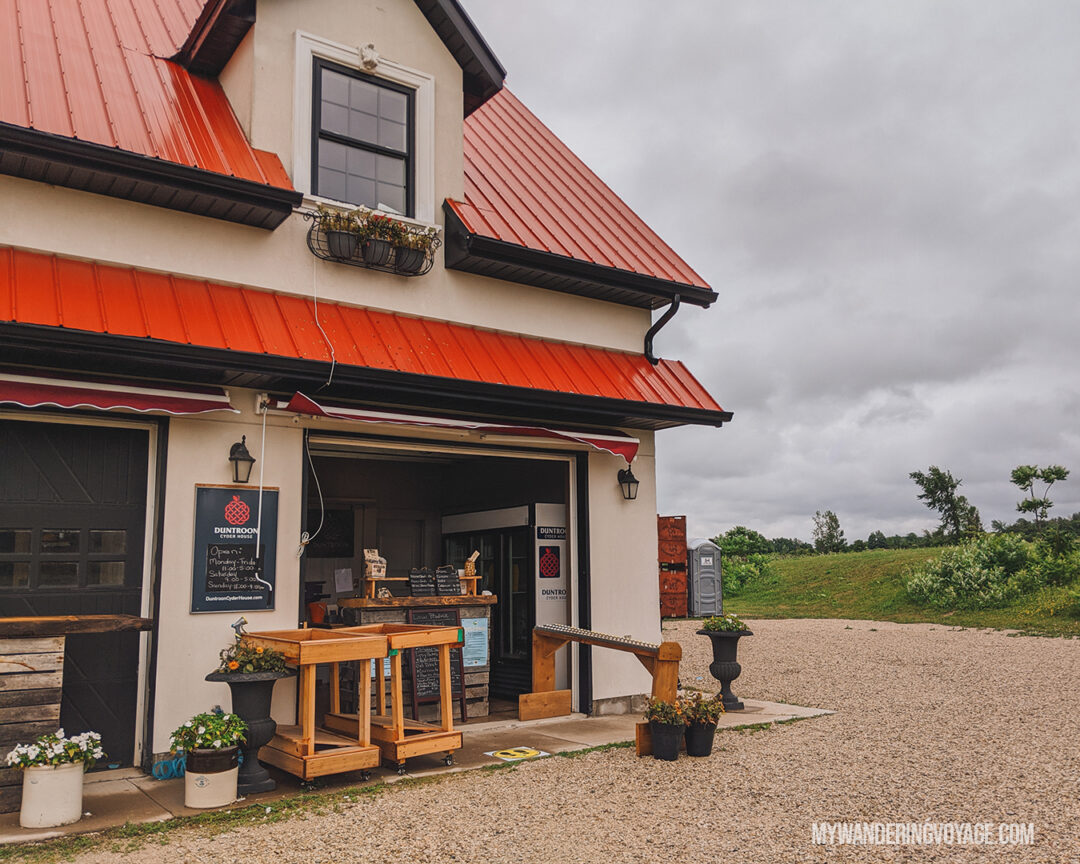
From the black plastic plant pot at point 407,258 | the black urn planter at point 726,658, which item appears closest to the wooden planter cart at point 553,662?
the black urn planter at point 726,658

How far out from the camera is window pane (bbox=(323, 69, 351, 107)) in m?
9.09

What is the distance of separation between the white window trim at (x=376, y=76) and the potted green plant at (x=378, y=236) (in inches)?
16.4

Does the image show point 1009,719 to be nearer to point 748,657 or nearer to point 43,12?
point 748,657

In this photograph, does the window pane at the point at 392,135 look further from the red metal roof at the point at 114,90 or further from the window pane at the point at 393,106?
the red metal roof at the point at 114,90

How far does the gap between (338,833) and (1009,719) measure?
25.8 feet

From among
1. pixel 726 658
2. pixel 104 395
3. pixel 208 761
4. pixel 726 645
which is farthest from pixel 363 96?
pixel 726 658

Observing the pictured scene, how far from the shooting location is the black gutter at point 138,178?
679 cm

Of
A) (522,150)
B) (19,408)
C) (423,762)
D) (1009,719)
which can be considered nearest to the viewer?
(19,408)

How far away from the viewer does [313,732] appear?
266 inches

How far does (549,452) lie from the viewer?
10.2 metres

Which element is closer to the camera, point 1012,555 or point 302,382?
point 302,382

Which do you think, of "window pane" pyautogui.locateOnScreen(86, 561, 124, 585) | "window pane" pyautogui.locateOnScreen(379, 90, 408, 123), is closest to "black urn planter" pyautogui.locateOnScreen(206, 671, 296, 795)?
"window pane" pyautogui.locateOnScreen(86, 561, 124, 585)

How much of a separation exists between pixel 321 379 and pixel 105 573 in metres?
2.42

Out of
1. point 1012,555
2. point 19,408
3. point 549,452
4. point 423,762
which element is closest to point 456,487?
point 549,452
